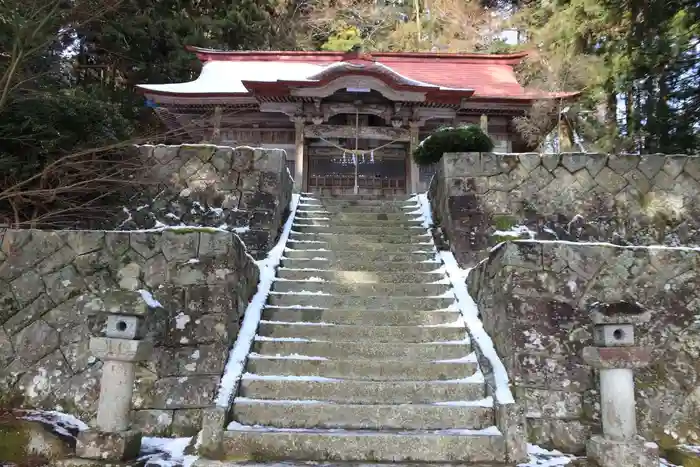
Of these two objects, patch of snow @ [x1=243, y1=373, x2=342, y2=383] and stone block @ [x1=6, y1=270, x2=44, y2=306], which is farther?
stone block @ [x1=6, y1=270, x2=44, y2=306]

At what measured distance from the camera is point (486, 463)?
12.2 ft

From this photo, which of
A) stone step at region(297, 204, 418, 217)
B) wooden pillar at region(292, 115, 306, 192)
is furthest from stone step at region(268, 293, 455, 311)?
wooden pillar at region(292, 115, 306, 192)

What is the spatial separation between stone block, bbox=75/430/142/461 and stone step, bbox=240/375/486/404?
3.35 feet

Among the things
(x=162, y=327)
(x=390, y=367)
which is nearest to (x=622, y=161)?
(x=390, y=367)

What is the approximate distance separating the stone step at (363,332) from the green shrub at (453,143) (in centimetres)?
356

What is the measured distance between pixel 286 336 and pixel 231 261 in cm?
101

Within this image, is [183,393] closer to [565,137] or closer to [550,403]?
[550,403]

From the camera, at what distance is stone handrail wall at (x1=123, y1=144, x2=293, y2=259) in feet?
24.4

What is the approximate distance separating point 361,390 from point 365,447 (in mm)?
596

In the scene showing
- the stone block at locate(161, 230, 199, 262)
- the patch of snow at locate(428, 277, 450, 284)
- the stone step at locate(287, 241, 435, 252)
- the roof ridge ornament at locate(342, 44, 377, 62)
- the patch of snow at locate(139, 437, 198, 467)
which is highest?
the roof ridge ornament at locate(342, 44, 377, 62)

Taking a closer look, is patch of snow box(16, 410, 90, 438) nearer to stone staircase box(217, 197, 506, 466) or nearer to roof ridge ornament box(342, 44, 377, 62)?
stone staircase box(217, 197, 506, 466)

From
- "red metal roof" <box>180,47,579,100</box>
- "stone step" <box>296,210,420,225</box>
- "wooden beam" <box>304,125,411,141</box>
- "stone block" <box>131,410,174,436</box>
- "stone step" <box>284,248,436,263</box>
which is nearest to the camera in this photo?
"stone block" <box>131,410,174,436</box>

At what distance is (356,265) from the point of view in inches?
251

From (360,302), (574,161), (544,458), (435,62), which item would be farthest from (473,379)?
(435,62)
